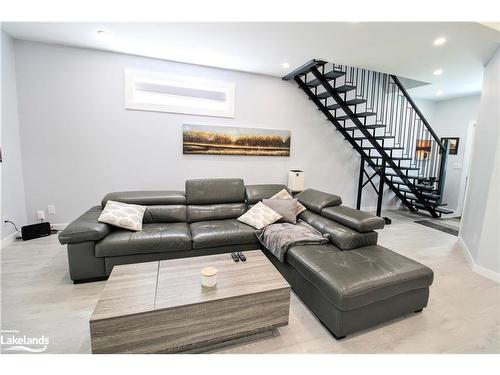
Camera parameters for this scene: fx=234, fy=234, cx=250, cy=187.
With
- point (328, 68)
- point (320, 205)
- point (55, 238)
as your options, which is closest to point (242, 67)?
point (328, 68)

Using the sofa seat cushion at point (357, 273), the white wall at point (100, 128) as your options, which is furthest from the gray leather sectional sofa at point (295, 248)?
the white wall at point (100, 128)

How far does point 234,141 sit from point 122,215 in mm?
2312

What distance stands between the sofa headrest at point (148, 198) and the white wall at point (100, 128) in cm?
85

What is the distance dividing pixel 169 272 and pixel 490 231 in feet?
11.8

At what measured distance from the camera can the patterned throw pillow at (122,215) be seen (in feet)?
8.39

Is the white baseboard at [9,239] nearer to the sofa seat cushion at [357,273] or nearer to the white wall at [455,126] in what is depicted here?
the sofa seat cushion at [357,273]

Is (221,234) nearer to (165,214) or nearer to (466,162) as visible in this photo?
(165,214)

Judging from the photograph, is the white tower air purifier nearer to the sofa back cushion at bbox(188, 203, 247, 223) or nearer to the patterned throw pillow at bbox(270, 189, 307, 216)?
the patterned throw pillow at bbox(270, 189, 307, 216)

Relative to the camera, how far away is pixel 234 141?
4.27m

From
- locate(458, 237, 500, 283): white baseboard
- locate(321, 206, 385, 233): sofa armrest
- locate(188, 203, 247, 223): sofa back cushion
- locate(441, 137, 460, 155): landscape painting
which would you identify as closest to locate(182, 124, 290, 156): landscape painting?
locate(188, 203, 247, 223): sofa back cushion

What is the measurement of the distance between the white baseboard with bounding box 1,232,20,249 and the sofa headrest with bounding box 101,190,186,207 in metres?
1.40

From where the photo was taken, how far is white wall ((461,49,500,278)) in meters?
2.72

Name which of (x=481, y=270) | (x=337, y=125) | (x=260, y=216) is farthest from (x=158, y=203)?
(x=481, y=270)
